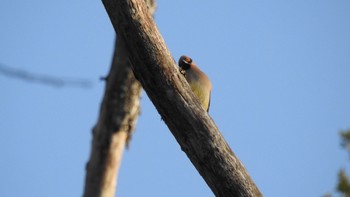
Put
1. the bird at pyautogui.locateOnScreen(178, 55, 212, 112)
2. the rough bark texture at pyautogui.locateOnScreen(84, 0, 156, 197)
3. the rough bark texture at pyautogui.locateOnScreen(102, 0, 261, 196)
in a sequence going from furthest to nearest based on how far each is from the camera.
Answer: the rough bark texture at pyautogui.locateOnScreen(84, 0, 156, 197) → the bird at pyautogui.locateOnScreen(178, 55, 212, 112) → the rough bark texture at pyautogui.locateOnScreen(102, 0, 261, 196)

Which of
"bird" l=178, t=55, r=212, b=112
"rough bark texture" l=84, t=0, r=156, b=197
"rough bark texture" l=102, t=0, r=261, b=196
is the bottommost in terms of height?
"rough bark texture" l=102, t=0, r=261, b=196

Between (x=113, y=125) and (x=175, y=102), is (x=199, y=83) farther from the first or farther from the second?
(x=175, y=102)

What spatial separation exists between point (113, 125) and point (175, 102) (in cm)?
443

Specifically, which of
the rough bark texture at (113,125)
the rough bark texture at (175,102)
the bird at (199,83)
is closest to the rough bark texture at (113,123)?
the rough bark texture at (113,125)

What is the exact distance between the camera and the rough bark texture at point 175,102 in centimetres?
383

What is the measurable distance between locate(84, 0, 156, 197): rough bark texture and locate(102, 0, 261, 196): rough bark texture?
4.21 metres

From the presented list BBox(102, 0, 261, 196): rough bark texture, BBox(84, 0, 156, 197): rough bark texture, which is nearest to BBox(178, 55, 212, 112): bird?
BBox(84, 0, 156, 197): rough bark texture

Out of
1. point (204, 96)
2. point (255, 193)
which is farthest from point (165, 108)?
point (204, 96)

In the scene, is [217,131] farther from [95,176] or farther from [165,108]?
[95,176]

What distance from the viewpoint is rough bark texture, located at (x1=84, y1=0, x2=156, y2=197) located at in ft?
26.5

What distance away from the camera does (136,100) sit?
8.38m

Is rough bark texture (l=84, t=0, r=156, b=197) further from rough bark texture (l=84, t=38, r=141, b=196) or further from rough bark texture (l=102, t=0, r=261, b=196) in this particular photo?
rough bark texture (l=102, t=0, r=261, b=196)

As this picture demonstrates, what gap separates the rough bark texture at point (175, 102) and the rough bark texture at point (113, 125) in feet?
13.8

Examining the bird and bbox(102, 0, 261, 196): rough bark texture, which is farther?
the bird
